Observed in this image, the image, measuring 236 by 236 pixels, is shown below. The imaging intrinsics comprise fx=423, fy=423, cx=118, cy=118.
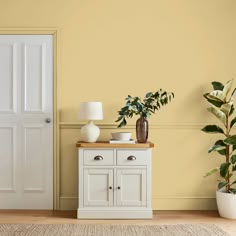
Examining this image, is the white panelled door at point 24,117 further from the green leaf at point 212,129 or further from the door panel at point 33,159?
the green leaf at point 212,129

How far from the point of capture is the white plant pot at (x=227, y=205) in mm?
4047

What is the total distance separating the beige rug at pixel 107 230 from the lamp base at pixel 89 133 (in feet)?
2.72

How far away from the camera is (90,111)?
4070 mm

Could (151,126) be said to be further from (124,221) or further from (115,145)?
(124,221)

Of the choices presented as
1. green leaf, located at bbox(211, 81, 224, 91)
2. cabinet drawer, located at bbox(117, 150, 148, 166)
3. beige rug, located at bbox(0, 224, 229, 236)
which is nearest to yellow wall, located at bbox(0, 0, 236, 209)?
green leaf, located at bbox(211, 81, 224, 91)

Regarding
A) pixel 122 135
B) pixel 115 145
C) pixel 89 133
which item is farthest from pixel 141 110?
pixel 89 133

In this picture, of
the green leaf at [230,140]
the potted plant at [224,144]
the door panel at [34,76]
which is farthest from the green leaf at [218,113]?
the door panel at [34,76]

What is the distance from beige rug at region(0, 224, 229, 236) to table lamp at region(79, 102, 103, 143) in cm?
85

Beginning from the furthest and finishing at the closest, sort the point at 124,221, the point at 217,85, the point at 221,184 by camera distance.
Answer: the point at 217,85, the point at 221,184, the point at 124,221

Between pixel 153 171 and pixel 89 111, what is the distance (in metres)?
0.97

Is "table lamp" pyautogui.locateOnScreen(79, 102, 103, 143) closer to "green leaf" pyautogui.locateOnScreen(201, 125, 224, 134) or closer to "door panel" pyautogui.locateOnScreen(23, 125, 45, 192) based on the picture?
"door panel" pyautogui.locateOnScreen(23, 125, 45, 192)

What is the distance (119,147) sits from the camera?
4.02 m

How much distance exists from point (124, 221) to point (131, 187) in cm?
32

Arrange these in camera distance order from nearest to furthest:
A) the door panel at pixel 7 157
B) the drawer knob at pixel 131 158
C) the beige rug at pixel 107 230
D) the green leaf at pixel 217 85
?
the beige rug at pixel 107 230
the drawer knob at pixel 131 158
the green leaf at pixel 217 85
the door panel at pixel 7 157
